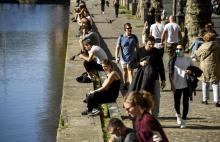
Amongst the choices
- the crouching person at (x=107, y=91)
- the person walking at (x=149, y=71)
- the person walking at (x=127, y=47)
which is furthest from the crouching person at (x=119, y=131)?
the person walking at (x=127, y=47)

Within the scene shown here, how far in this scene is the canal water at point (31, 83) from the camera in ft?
53.5

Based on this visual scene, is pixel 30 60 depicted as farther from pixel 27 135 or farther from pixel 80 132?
pixel 80 132

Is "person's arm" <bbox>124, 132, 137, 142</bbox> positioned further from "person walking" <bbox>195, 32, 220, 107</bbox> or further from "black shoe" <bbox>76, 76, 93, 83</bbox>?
"black shoe" <bbox>76, 76, 93, 83</bbox>

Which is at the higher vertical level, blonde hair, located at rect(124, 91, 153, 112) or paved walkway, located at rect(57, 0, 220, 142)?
blonde hair, located at rect(124, 91, 153, 112)

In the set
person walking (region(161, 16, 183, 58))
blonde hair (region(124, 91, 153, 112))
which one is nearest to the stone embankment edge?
person walking (region(161, 16, 183, 58))

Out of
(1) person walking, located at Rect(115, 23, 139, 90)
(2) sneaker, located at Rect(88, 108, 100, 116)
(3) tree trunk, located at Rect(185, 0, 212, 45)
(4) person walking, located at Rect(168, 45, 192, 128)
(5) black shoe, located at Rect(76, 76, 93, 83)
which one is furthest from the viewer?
(3) tree trunk, located at Rect(185, 0, 212, 45)

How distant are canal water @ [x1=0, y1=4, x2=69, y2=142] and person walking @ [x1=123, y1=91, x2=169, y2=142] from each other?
8.24 meters

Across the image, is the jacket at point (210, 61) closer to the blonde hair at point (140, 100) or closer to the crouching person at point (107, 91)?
the crouching person at point (107, 91)

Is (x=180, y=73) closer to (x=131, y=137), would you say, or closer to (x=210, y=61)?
(x=210, y=61)

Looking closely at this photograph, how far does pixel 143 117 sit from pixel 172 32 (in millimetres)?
11627

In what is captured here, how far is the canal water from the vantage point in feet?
53.5

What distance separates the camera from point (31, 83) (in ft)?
73.7

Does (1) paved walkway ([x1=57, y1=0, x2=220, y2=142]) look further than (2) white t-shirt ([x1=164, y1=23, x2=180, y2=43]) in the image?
No

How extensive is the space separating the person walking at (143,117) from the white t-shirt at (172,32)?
11.3 m
